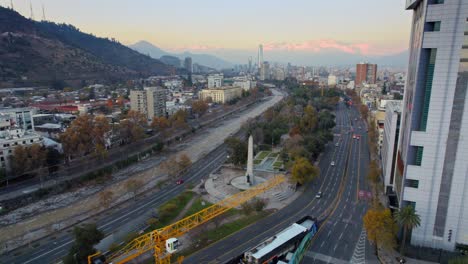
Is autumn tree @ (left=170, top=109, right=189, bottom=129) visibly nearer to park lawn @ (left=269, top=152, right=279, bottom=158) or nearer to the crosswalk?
park lawn @ (left=269, top=152, right=279, bottom=158)

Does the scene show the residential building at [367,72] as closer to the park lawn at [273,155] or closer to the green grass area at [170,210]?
the park lawn at [273,155]

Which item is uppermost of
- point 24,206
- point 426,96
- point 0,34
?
→ point 0,34

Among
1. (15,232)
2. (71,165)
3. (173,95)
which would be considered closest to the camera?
(15,232)

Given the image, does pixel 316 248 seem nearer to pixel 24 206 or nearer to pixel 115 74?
pixel 24 206

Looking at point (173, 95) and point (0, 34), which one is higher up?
point (0, 34)

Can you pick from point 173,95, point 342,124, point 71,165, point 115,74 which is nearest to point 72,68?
point 115,74

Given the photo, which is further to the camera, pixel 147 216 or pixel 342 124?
pixel 342 124
